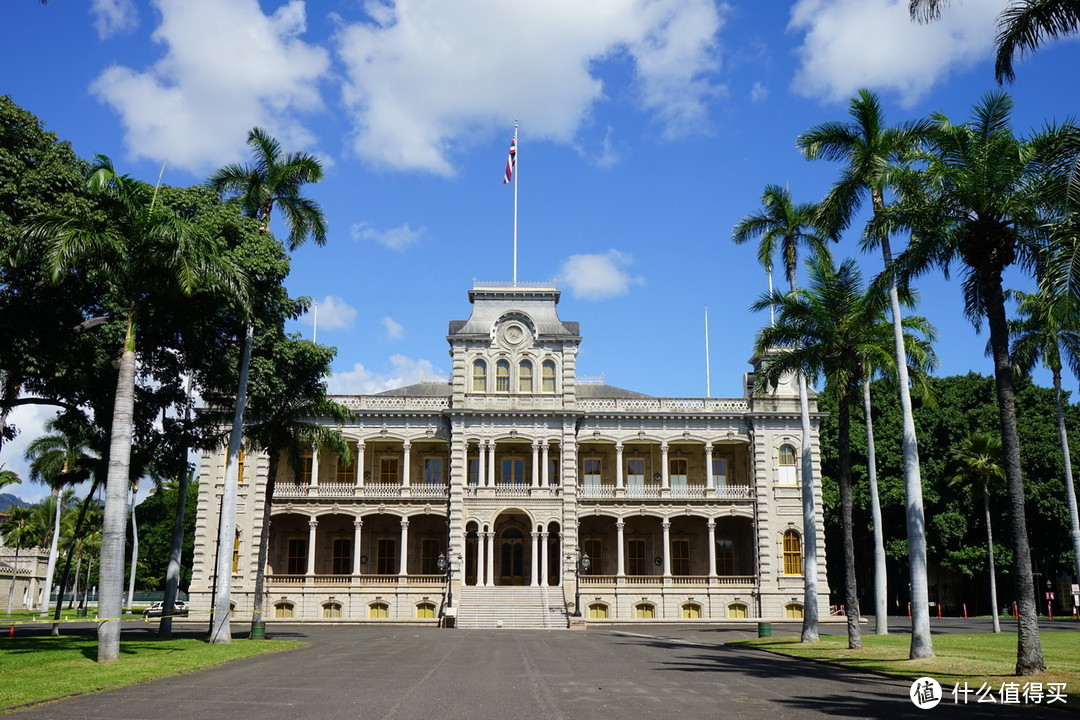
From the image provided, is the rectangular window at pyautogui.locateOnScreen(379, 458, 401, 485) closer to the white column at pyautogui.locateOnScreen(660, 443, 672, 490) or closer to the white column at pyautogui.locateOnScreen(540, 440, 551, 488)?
the white column at pyautogui.locateOnScreen(540, 440, 551, 488)

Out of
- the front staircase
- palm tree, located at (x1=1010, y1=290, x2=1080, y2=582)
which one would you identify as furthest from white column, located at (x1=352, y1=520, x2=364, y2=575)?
palm tree, located at (x1=1010, y1=290, x2=1080, y2=582)

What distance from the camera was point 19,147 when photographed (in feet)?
81.7

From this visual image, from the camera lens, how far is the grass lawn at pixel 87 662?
52.8ft

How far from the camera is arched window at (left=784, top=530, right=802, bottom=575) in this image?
1956 inches

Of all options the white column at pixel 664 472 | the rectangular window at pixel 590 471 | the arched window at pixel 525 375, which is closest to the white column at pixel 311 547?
the arched window at pixel 525 375

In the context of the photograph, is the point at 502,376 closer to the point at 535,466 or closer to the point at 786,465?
the point at 535,466

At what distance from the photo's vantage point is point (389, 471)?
52.4 metres

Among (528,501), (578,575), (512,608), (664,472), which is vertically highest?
(664,472)

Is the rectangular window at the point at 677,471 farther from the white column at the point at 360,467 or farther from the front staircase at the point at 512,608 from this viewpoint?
the white column at the point at 360,467

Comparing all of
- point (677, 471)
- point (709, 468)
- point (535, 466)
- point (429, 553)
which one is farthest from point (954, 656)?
point (429, 553)

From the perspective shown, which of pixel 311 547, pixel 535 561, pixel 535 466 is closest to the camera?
pixel 535 561

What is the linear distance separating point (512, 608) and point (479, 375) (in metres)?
12.6

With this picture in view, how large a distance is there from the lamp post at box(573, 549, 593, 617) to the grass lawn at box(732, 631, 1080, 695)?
645 inches

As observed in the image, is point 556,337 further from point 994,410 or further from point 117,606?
point 117,606
